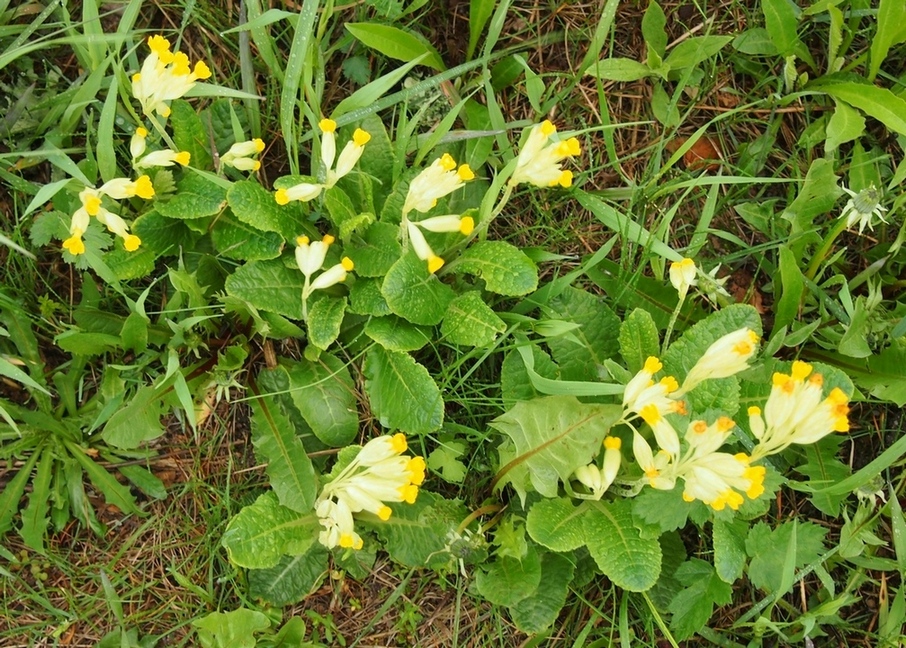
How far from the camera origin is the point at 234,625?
244 cm

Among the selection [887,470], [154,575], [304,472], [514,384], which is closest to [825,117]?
[887,470]

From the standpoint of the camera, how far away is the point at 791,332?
8.66 feet

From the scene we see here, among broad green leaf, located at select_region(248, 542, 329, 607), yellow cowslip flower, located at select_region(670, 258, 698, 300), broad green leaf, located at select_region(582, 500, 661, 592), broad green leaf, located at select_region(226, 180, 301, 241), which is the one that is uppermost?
broad green leaf, located at select_region(226, 180, 301, 241)

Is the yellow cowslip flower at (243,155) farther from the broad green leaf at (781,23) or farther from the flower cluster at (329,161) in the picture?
the broad green leaf at (781,23)

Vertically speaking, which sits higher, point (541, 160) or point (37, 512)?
point (541, 160)

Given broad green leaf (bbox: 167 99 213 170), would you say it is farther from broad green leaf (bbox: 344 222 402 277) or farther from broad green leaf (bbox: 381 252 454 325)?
broad green leaf (bbox: 381 252 454 325)

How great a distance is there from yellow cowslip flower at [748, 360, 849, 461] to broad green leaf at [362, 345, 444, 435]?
87cm

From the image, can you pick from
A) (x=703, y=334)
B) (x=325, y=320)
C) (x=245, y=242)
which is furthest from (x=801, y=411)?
(x=245, y=242)

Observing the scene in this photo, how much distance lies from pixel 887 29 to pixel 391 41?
5.11ft

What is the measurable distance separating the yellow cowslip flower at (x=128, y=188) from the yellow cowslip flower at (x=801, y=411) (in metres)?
1.64

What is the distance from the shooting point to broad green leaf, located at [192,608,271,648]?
2.43 meters

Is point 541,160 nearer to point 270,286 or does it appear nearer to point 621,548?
point 270,286

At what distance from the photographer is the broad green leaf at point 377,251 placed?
2291 millimetres

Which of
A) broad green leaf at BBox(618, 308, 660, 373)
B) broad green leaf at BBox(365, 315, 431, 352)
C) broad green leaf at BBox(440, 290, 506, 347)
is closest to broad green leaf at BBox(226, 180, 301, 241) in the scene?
broad green leaf at BBox(365, 315, 431, 352)
